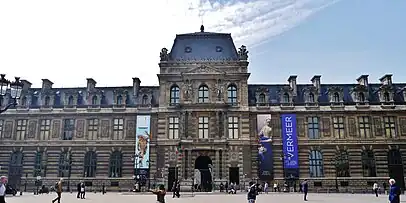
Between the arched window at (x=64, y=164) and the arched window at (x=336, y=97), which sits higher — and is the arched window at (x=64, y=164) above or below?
below

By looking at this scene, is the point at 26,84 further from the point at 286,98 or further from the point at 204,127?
the point at 286,98

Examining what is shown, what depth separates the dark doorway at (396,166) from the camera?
1913 inches

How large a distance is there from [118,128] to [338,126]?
30.3m

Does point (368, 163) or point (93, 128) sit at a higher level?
point (93, 128)

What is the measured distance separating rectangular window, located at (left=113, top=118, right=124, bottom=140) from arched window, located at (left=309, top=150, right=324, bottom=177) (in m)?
25.9

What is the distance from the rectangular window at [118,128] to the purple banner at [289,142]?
22.2 metres

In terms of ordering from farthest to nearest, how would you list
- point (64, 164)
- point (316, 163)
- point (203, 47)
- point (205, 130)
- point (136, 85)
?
1. point (136, 85)
2. point (203, 47)
3. point (64, 164)
4. point (205, 130)
5. point (316, 163)

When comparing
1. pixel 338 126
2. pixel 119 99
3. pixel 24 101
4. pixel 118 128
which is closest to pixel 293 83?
pixel 338 126

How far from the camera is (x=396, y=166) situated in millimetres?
49062

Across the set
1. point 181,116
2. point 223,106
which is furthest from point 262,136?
point 181,116

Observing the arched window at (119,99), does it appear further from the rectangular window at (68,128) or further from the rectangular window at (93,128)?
the rectangular window at (68,128)

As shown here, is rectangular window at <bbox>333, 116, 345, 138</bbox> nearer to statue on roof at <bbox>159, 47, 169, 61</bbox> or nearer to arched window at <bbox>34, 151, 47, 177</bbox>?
statue on roof at <bbox>159, 47, 169, 61</bbox>

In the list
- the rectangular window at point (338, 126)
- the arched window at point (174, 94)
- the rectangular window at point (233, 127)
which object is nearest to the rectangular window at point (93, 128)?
the arched window at point (174, 94)

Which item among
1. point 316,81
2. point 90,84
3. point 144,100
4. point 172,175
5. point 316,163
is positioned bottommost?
point 172,175
